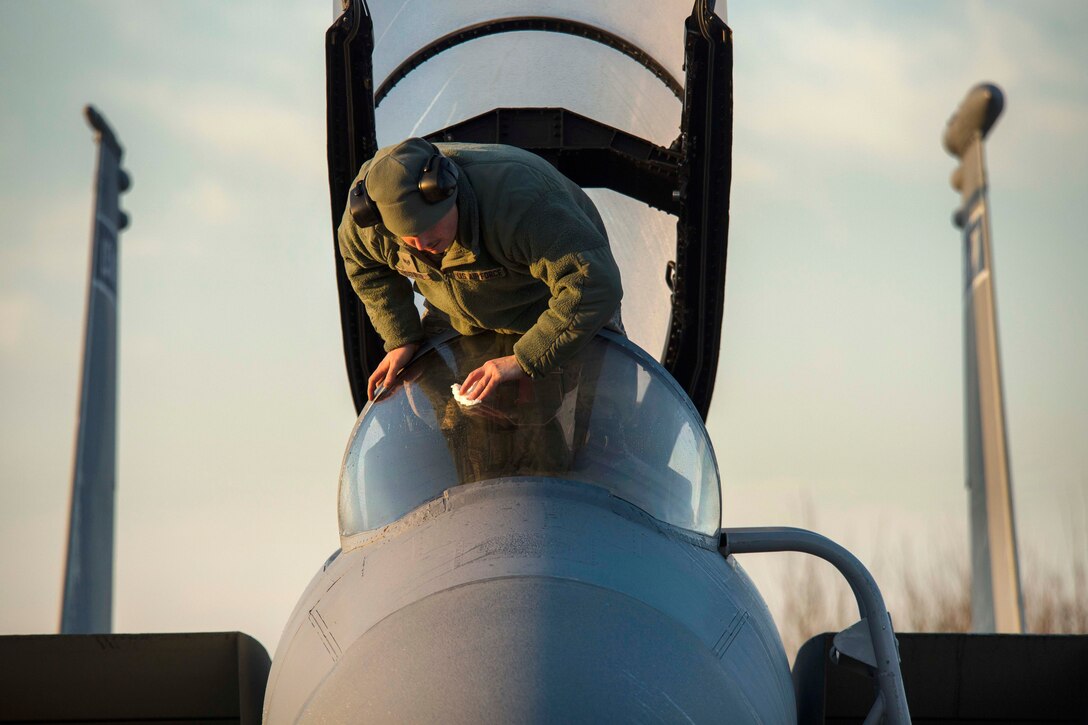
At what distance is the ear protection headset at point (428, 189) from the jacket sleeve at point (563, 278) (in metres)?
0.31

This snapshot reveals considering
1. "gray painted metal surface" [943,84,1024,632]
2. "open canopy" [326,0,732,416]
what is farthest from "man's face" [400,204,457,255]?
"gray painted metal surface" [943,84,1024,632]

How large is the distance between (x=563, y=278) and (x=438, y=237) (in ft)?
1.39

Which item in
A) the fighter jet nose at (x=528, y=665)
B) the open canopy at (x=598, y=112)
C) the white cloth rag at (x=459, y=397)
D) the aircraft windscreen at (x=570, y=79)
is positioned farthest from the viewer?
the aircraft windscreen at (x=570, y=79)

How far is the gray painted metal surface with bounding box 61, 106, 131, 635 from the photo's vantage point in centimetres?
1538

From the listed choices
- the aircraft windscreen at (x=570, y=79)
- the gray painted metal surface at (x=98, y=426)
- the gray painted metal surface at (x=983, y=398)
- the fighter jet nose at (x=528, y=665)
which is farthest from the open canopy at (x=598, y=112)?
the gray painted metal surface at (x=983, y=398)

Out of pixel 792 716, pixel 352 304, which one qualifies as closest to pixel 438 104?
pixel 352 304

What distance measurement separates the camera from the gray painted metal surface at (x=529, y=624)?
118 inches

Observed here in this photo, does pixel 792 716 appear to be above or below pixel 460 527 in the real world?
below

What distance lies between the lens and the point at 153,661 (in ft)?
15.4

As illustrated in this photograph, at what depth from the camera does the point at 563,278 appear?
4.09m

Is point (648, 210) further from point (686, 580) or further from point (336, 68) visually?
point (686, 580)

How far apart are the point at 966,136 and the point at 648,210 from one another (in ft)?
52.2

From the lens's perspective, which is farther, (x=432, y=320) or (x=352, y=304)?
(x=352, y=304)

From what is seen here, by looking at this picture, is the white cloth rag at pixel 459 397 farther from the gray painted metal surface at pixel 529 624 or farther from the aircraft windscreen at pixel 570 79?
the aircraft windscreen at pixel 570 79
